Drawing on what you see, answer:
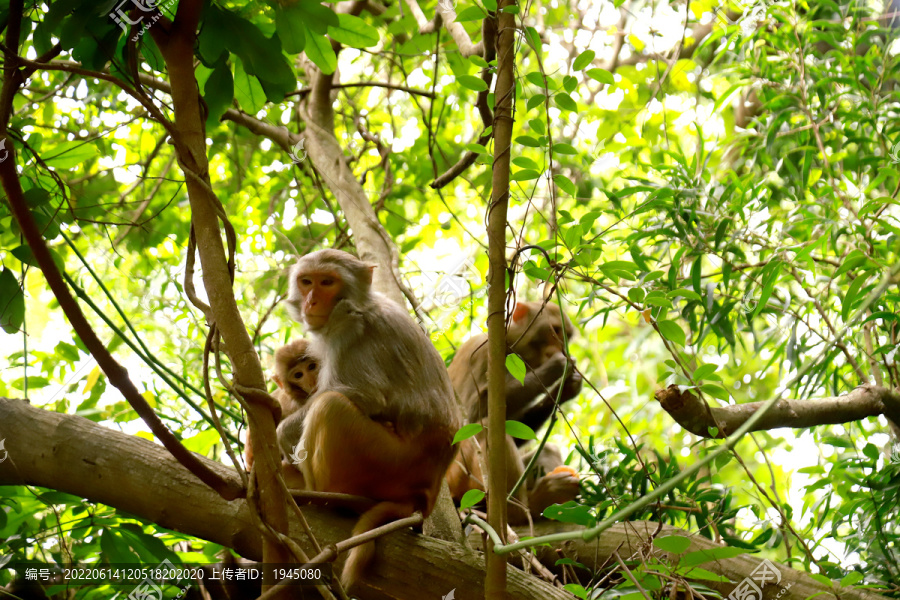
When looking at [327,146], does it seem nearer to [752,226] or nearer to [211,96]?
[211,96]

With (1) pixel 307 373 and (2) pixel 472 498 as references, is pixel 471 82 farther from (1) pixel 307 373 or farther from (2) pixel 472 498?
(1) pixel 307 373

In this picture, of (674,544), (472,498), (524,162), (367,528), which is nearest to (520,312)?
(367,528)

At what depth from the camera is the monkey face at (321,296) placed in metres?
3.79

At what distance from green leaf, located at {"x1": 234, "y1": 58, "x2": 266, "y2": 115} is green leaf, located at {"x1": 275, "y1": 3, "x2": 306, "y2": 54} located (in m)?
0.35

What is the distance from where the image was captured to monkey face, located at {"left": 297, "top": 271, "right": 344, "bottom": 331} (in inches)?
149

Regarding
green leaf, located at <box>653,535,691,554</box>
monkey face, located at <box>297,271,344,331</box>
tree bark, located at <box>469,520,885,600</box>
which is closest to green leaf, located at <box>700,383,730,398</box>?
tree bark, located at <box>469,520,885,600</box>

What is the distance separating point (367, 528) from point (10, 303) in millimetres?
1594

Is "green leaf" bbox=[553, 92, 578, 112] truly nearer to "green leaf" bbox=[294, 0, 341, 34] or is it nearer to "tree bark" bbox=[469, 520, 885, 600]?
"green leaf" bbox=[294, 0, 341, 34]

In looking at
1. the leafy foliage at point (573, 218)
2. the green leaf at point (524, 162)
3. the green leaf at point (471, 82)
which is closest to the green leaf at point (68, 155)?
the leafy foliage at point (573, 218)

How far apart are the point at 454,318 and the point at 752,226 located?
1.89m

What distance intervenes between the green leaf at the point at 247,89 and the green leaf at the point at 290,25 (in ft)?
1.16

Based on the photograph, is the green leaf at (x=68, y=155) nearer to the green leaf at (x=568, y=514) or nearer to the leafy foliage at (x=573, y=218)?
the leafy foliage at (x=573, y=218)

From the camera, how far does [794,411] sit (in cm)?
319

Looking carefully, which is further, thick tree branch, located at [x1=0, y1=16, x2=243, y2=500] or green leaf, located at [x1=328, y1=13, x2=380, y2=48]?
green leaf, located at [x1=328, y1=13, x2=380, y2=48]
